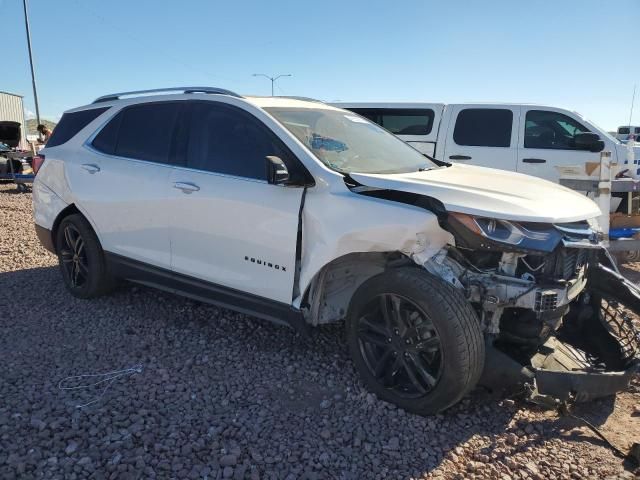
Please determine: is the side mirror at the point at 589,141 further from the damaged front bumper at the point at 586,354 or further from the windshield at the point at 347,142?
the damaged front bumper at the point at 586,354

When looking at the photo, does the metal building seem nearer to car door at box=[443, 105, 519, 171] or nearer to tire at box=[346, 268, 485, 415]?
car door at box=[443, 105, 519, 171]

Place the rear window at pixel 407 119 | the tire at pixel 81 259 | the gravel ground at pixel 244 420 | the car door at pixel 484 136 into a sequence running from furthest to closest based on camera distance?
the rear window at pixel 407 119 < the car door at pixel 484 136 < the tire at pixel 81 259 < the gravel ground at pixel 244 420

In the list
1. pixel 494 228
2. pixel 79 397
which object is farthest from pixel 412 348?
pixel 79 397

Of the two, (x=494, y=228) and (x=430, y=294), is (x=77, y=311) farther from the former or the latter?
(x=494, y=228)

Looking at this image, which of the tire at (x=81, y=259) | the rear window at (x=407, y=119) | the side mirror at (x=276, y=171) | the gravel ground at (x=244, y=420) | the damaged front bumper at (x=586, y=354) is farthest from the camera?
the rear window at (x=407, y=119)

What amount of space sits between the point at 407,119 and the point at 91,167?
5.08m

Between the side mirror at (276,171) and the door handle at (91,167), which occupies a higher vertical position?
the side mirror at (276,171)

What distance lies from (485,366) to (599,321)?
1289 mm

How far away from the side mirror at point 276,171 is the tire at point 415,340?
84 cm

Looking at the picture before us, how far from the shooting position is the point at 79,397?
327 cm

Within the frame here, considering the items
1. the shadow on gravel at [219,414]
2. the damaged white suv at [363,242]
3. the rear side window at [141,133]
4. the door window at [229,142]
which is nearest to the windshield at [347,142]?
the damaged white suv at [363,242]

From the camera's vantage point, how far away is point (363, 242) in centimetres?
318

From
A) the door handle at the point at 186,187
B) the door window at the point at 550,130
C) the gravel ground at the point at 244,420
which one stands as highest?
the door window at the point at 550,130

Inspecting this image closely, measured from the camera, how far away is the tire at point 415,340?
9.37 ft
